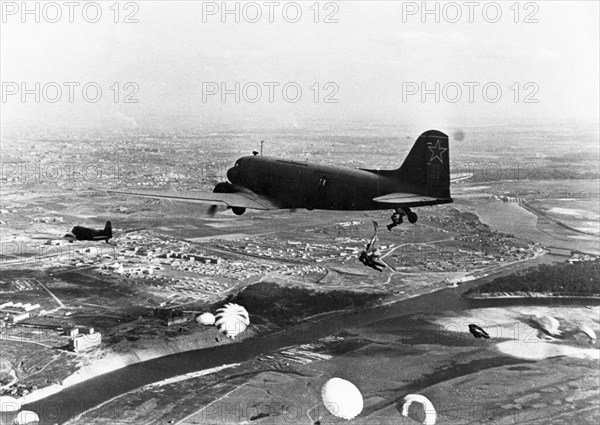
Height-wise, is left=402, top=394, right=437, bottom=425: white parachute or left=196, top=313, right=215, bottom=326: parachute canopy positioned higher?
left=196, top=313, right=215, bottom=326: parachute canopy

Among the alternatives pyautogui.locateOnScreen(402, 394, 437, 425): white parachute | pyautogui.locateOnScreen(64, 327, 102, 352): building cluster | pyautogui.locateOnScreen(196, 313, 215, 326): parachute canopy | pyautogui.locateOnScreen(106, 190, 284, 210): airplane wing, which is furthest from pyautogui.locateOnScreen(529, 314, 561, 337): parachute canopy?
pyautogui.locateOnScreen(64, 327, 102, 352): building cluster

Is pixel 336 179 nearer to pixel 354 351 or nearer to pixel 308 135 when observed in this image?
Answer: pixel 308 135

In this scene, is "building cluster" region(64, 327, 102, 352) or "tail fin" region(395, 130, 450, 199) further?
"building cluster" region(64, 327, 102, 352)

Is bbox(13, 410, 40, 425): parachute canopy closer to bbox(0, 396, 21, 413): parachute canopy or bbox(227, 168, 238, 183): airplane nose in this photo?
bbox(0, 396, 21, 413): parachute canopy

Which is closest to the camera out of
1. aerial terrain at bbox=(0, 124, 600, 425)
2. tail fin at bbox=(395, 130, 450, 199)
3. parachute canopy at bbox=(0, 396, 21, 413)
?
tail fin at bbox=(395, 130, 450, 199)

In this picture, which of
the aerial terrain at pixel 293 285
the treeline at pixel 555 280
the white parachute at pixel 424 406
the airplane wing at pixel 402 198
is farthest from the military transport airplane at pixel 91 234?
the treeline at pixel 555 280

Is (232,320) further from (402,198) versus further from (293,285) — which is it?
(402,198)
